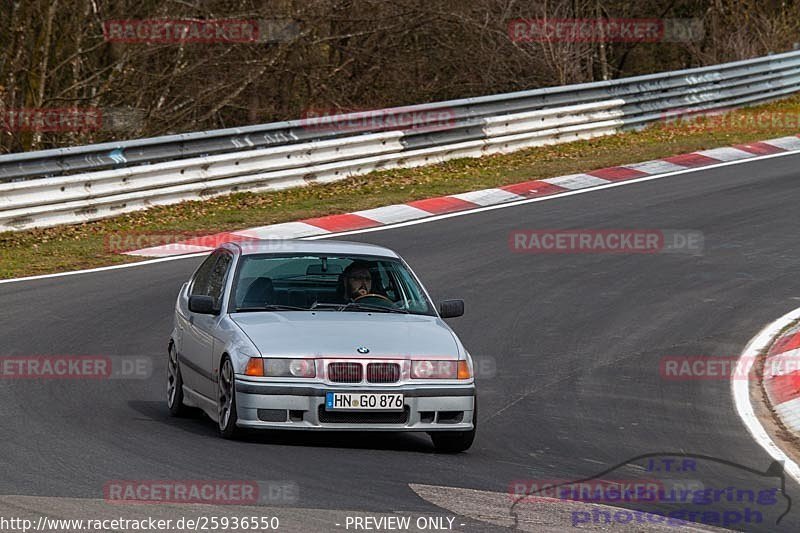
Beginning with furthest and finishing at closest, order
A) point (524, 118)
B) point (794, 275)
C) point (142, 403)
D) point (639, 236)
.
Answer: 1. point (524, 118)
2. point (639, 236)
3. point (794, 275)
4. point (142, 403)

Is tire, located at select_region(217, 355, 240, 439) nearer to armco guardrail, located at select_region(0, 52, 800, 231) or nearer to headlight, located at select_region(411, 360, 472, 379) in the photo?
headlight, located at select_region(411, 360, 472, 379)

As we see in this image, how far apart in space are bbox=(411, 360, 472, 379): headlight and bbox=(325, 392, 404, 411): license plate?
23 centimetres

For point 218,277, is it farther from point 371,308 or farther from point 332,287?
point 371,308

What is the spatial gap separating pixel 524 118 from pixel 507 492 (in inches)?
684

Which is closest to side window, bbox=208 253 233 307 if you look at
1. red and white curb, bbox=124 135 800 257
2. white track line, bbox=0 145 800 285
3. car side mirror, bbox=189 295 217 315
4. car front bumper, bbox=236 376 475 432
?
car side mirror, bbox=189 295 217 315

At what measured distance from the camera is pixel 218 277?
400 inches

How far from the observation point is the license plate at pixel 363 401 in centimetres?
849

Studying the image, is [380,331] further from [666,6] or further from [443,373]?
[666,6]

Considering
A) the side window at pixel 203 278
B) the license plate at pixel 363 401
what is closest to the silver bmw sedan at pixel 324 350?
the license plate at pixel 363 401

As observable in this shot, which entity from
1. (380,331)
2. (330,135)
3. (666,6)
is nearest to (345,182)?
(330,135)

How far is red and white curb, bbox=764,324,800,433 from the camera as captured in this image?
1029 centimetres

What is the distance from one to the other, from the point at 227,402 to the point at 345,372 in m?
0.86

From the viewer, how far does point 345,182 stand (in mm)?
21672

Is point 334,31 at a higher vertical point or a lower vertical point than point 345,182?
higher
